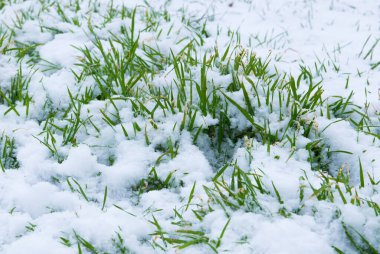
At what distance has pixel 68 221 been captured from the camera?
146cm

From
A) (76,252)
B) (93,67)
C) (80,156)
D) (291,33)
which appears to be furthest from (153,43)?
(76,252)

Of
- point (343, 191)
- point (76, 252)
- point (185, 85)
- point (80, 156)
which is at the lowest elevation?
point (76, 252)

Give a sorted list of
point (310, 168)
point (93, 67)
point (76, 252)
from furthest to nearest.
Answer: point (93, 67) → point (310, 168) → point (76, 252)

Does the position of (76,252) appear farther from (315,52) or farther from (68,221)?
(315,52)

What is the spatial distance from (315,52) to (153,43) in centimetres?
121

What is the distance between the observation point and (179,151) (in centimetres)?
180

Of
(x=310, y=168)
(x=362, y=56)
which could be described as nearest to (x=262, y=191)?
(x=310, y=168)

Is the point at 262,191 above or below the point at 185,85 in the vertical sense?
below

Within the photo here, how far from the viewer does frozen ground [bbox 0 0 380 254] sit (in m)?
1.39

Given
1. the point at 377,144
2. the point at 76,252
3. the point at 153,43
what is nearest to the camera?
the point at 76,252

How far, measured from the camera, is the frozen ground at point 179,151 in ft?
4.56

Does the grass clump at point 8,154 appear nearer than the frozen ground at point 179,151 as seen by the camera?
No

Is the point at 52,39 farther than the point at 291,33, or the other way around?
the point at 291,33

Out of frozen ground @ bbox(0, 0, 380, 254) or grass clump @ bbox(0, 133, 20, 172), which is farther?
grass clump @ bbox(0, 133, 20, 172)
